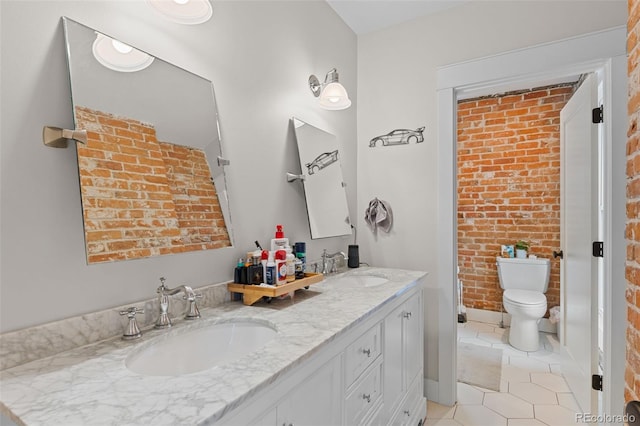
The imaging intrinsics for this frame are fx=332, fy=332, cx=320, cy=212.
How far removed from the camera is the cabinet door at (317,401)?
91cm

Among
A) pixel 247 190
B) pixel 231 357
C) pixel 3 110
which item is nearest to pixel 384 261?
pixel 247 190

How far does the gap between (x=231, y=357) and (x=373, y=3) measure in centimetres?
231

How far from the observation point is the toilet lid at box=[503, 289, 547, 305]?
2.97 m

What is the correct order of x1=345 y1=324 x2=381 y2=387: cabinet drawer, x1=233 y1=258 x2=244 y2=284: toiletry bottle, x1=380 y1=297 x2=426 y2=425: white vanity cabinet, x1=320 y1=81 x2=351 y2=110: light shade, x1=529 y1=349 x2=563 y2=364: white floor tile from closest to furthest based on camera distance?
1. x1=345 y1=324 x2=381 y2=387: cabinet drawer
2. x1=233 y1=258 x2=244 y2=284: toiletry bottle
3. x1=380 y1=297 x2=426 y2=425: white vanity cabinet
4. x1=320 y1=81 x2=351 y2=110: light shade
5. x1=529 y1=349 x2=563 y2=364: white floor tile

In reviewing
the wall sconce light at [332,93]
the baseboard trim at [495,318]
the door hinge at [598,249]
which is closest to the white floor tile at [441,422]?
the door hinge at [598,249]

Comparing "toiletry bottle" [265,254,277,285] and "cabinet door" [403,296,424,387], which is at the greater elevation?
"toiletry bottle" [265,254,277,285]

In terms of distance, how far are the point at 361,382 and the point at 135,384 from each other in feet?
2.79

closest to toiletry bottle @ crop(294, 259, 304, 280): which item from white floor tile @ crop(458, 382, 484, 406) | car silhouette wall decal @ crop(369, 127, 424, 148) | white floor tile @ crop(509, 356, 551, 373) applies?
car silhouette wall decal @ crop(369, 127, 424, 148)

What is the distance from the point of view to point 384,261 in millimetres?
2488

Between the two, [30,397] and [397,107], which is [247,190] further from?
[397,107]

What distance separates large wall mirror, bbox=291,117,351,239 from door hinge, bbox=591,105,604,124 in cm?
151

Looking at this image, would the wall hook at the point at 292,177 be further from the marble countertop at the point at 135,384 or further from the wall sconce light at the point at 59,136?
the wall sconce light at the point at 59,136

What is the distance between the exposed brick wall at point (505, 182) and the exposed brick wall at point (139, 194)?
318cm

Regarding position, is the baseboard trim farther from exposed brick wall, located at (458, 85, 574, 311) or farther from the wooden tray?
the wooden tray
